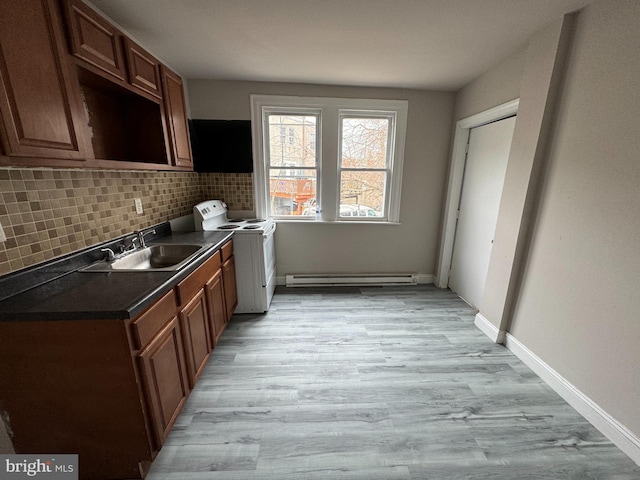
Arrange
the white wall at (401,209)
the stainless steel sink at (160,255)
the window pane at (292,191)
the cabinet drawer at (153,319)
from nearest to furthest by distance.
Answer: the cabinet drawer at (153,319), the stainless steel sink at (160,255), the white wall at (401,209), the window pane at (292,191)

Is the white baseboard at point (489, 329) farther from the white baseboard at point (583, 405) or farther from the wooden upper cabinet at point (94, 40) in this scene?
the wooden upper cabinet at point (94, 40)

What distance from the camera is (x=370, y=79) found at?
2.54m

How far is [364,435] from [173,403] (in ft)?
3.47

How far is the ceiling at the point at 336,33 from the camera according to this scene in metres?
1.47

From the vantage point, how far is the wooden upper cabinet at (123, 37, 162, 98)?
1480mm

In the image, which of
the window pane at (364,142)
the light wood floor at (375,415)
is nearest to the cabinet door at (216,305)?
the light wood floor at (375,415)

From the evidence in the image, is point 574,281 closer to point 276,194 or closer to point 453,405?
point 453,405

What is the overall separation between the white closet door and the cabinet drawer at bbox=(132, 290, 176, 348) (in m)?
2.70

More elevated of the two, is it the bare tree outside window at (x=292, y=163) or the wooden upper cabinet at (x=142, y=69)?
the wooden upper cabinet at (x=142, y=69)

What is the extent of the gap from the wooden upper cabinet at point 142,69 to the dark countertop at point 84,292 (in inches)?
43.2

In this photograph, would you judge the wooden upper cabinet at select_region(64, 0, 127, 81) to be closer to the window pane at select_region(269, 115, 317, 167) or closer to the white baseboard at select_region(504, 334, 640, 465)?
the window pane at select_region(269, 115, 317, 167)

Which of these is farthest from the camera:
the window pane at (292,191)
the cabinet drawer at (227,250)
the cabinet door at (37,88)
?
the window pane at (292,191)

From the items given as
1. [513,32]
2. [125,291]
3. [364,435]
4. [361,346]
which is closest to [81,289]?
[125,291]

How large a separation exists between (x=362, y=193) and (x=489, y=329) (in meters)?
1.93
